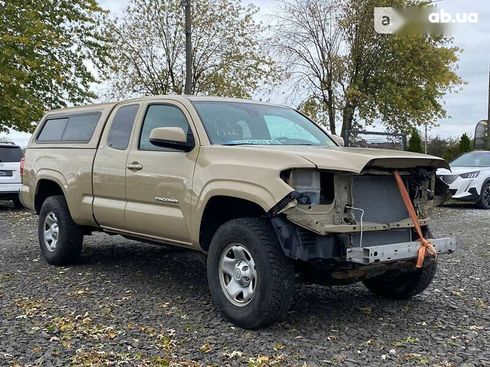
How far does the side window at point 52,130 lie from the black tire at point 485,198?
10857 mm

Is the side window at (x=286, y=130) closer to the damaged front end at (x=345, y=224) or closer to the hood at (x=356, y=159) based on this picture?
the hood at (x=356, y=159)

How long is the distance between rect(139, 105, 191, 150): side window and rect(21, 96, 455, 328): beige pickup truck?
14mm

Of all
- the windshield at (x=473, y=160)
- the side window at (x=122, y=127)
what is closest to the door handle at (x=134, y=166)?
the side window at (x=122, y=127)

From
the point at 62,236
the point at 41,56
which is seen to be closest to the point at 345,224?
the point at 62,236

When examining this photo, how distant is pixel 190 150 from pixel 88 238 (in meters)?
4.71

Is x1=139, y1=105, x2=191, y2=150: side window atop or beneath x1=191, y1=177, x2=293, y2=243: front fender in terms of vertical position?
atop

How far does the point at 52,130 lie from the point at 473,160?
11485mm

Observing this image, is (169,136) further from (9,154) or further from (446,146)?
(446,146)

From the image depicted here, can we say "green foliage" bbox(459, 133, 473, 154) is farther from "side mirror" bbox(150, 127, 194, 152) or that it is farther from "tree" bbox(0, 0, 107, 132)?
"side mirror" bbox(150, 127, 194, 152)

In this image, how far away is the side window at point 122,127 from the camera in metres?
5.84

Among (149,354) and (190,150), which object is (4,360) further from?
(190,150)

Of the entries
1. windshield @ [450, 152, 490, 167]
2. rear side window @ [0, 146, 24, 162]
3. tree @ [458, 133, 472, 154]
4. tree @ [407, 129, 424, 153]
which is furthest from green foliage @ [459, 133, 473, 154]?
rear side window @ [0, 146, 24, 162]

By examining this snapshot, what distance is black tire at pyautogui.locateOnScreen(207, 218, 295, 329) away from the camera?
410 cm

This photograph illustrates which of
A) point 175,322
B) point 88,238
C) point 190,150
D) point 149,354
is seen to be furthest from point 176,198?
point 88,238
